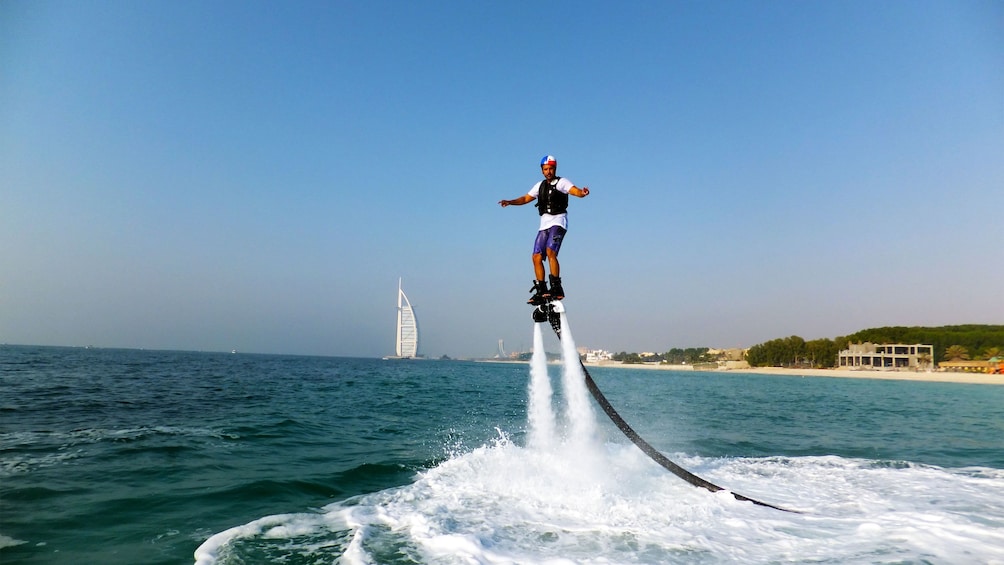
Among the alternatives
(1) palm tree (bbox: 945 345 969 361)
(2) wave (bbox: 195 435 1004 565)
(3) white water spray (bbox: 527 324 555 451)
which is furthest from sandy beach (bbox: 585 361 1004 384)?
(3) white water spray (bbox: 527 324 555 451)

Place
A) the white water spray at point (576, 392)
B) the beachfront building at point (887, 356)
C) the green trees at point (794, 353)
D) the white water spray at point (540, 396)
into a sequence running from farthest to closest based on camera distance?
the green trees at point (794, 353), the beachfront building at point (887, 356), the white water spray at point (540, 396), the white water spray at point (576, 392)

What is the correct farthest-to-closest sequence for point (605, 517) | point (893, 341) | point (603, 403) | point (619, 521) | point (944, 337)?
point (893, 341)
point (944, 337)
point (603, 403)
point (605, 517)
point (619, 521)

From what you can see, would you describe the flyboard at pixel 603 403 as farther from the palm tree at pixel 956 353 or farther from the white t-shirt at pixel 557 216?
the palm tree at pixel 956 353

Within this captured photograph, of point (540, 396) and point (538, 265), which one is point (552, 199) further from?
point (540, 396)

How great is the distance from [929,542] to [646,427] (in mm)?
15191

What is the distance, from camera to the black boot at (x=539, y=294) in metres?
9.11

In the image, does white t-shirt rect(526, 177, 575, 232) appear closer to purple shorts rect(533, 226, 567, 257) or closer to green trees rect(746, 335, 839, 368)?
purple shorts rect(533, 226, 567, 257)

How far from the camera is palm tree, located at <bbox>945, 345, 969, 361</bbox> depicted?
388ft

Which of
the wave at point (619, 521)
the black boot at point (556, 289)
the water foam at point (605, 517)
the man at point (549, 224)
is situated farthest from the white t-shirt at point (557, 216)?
the wave at point (619, 521)

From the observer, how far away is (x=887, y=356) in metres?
125

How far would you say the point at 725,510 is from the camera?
852cm

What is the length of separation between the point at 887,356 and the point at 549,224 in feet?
492

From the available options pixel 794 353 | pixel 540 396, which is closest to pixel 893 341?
pixel 794 353

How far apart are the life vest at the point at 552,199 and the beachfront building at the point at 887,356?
462 ft
